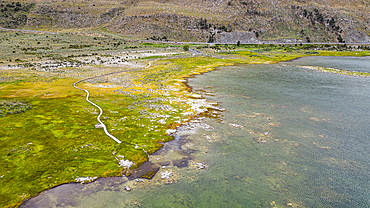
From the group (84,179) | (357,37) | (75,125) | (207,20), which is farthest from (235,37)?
(84,179)

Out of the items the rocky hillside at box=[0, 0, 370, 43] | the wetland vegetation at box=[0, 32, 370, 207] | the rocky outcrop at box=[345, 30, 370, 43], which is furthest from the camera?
the rocky outcrop at box=[345, 30, 370, 43]

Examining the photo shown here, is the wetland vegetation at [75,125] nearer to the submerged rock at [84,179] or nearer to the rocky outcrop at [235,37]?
the submerged rock at [84,179]

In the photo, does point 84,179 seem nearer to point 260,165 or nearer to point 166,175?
point 166,175

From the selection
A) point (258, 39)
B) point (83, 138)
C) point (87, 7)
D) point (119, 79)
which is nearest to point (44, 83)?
point (119, 79)

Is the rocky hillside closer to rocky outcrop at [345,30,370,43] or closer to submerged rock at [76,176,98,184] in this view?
rocky outcrop at [345,30,370,43]

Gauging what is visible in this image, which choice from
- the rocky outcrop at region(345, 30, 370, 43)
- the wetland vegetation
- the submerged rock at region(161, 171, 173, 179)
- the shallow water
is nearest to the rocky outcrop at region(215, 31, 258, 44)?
the rocky outcrop at region(345, 30, 370, 43)

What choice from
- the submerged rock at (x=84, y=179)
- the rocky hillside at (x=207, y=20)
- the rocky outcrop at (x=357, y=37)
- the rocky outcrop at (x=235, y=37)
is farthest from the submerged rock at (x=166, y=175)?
the rocky outcrop at (x=357, y=37)

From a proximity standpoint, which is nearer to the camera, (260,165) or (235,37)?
(260,165)
